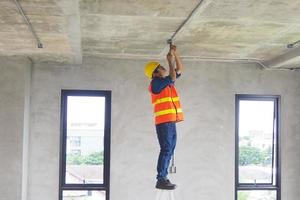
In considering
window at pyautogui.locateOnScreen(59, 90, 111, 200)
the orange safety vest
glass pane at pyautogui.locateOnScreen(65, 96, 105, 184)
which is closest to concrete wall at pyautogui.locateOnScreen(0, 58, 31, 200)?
window at pyautogui.locateOnScreen(59, 90, 111, 200)

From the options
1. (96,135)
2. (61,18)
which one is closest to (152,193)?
(96,135)

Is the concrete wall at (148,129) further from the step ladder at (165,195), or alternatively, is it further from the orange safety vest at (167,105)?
the orange safety vest at (167,105)

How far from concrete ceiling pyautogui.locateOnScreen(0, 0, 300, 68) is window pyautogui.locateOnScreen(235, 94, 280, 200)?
810mm

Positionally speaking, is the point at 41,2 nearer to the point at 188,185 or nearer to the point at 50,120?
the point at 50,120

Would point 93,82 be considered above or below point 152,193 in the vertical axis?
above

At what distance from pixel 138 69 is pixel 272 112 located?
7.49 ft

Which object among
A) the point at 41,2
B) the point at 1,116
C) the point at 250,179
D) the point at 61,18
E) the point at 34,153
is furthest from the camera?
the point at 250,179

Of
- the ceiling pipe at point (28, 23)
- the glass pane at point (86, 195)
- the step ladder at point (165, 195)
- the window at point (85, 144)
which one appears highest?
the ceiling pipe at point (28, 23)

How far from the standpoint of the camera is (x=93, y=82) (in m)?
7.15

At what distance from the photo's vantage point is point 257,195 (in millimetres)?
7508

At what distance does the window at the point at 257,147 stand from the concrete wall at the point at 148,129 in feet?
0.44

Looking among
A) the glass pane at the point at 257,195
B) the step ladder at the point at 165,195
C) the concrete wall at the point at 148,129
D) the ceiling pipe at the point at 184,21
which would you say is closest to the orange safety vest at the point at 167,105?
the ceiling pipe at the point at 184,21

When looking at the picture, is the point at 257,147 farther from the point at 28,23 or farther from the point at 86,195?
the point at 28,23

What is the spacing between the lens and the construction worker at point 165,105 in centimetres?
502
